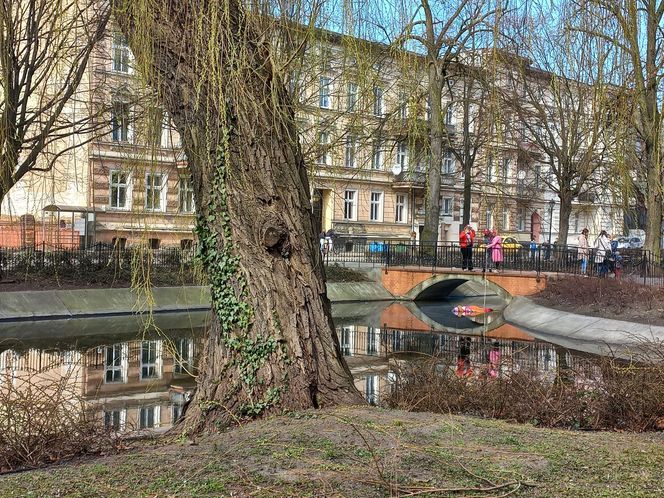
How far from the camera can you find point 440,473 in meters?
3.94

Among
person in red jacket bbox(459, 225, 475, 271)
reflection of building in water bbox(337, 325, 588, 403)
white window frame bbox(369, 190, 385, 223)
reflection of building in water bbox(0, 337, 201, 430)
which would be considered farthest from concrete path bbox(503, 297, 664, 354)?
white window frame bbox(369, 190, 385, 223)

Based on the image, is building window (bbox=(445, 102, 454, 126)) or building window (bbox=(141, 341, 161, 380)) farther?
building window (bbox=(141, 341, 161, 380))

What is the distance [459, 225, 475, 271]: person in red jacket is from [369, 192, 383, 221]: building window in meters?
16.2

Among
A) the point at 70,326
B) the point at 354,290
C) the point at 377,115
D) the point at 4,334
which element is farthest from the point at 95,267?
the point at 377,115

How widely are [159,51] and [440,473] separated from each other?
158 inches

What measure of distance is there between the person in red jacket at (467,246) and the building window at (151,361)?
49.4ft

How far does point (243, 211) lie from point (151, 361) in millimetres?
8743

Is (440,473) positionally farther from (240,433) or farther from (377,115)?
(377,115)

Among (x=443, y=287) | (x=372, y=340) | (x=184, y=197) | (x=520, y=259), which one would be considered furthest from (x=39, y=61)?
(x=443, y=287)

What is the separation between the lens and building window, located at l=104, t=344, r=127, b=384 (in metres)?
11.9

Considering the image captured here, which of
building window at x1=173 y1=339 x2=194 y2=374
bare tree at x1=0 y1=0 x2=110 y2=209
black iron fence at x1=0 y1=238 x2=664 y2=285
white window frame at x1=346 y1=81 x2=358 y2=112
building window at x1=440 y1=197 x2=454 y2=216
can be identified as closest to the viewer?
white window frame at x1=346 y1=81 x2=358 y2=112

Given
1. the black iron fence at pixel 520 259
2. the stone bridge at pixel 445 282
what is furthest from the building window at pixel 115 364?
the stone bridge at pixel 445 282

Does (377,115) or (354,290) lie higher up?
(377,115)

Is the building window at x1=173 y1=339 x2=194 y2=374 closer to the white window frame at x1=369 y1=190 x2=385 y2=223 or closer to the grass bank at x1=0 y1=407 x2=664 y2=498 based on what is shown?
the grass bank at x1=0 y1=407 x2=664 y2=498
